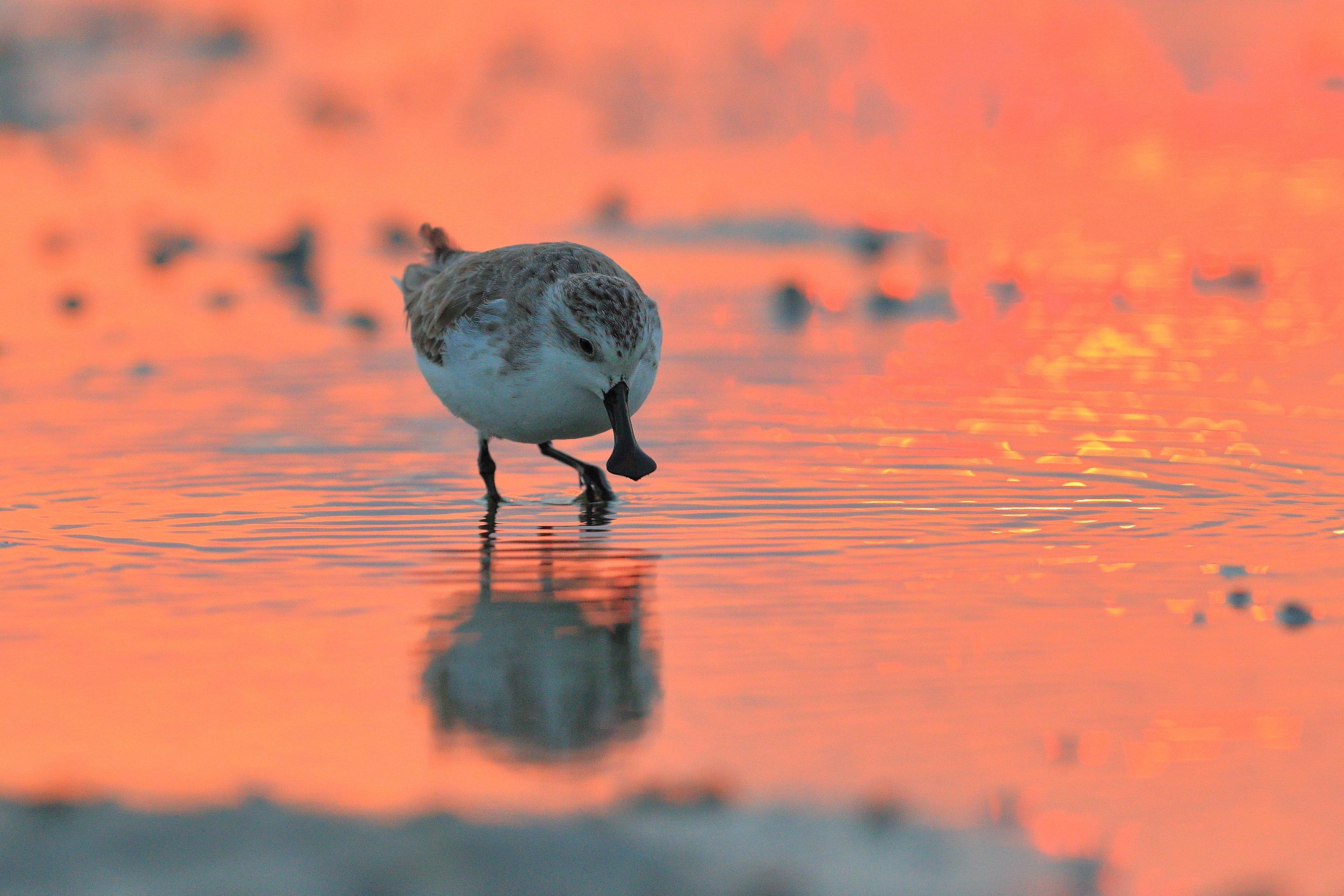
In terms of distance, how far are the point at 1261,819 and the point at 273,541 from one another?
13.2 ft

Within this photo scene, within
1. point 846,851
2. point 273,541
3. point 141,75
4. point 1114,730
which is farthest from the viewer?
point 141,75

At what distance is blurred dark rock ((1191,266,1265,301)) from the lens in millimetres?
13070

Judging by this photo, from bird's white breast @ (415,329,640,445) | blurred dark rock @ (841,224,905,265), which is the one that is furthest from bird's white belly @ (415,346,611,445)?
blurred dark rock @ (841,224,905,265)

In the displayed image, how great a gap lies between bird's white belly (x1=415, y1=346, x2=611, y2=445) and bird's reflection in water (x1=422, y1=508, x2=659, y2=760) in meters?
0.69

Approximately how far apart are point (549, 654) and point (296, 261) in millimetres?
10424

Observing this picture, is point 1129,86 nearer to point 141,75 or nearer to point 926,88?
point 926,88

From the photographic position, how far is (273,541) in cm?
659

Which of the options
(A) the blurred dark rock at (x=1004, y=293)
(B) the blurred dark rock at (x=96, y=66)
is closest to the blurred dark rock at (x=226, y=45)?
(B) the blurred dark rock at (x=96, y=66)

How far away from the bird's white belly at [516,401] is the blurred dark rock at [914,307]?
18.7ft

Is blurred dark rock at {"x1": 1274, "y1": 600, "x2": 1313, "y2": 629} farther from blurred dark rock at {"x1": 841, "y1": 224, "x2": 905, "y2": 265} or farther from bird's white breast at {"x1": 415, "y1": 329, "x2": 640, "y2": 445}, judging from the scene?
blurred dark rock at {"x1": 841, "y1": 224, "x2": 905, "y2": 265}

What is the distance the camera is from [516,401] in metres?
7.07

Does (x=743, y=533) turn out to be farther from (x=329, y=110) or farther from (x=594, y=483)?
(x=329, y=110)

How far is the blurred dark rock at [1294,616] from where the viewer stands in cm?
534

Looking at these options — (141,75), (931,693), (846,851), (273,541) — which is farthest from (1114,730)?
(141,75)
